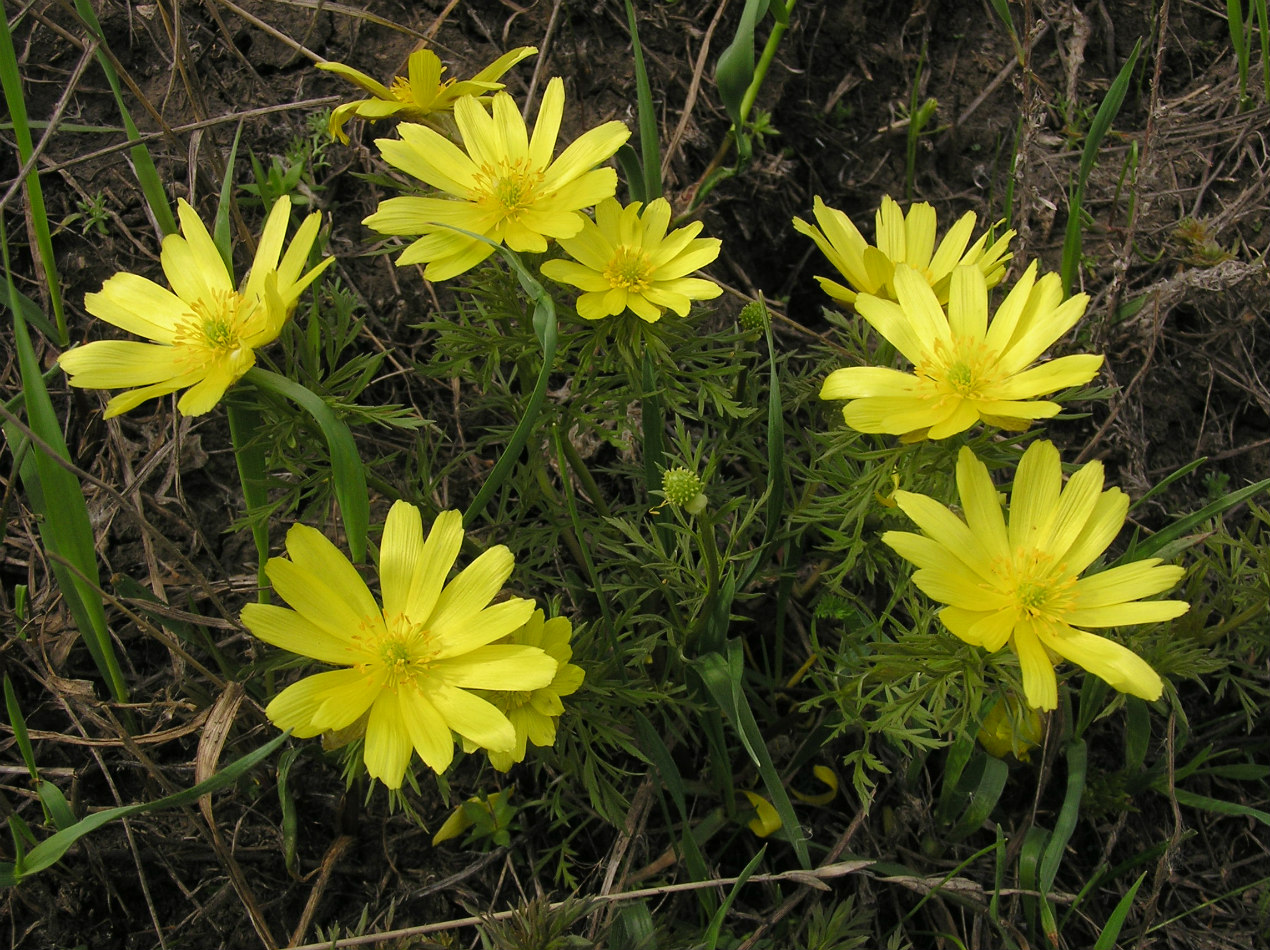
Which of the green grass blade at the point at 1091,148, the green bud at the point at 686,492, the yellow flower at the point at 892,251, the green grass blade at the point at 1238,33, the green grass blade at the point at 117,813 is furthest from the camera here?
the green grass blade at the point at 1238,33

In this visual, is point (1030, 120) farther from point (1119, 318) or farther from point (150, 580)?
point (150, 580)

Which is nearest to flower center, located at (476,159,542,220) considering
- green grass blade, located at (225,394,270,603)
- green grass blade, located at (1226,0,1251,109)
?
green grass blade, located at (225,394,270,603)

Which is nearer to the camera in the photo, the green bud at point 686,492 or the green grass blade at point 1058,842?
the green bud at point 686,492

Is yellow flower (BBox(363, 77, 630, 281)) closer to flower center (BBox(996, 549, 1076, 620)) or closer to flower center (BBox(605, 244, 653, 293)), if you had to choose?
flower center (BBox(605, 244, 653, 293))

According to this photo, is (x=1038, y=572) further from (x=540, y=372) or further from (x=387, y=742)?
(x=387, y=742)

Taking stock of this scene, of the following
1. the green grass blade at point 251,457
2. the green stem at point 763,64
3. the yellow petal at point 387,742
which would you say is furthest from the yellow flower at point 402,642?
the green stem at point 763,64

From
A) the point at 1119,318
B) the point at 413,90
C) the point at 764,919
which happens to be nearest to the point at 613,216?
the point at 413,90

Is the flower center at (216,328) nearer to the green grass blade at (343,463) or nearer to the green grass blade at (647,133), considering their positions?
the green grass blade at (343,463)

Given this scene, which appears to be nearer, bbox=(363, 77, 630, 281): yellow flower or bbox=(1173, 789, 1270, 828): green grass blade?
bbox=(363, 77, 630, 281): yellow flower
